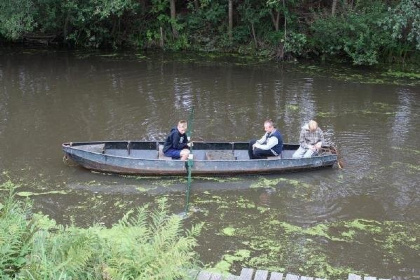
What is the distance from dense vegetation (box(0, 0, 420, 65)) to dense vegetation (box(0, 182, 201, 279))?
51.4ft

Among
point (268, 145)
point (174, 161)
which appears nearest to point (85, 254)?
point (174, 161)

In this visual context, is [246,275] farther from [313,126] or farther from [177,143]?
[313,126]

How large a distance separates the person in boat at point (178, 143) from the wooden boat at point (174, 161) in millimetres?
221

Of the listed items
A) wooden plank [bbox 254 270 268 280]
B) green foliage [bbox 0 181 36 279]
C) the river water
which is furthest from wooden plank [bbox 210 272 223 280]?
green foliage [bbox 0 181 36 279]

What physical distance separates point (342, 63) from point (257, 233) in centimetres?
1379

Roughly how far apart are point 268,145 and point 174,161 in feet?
6.79

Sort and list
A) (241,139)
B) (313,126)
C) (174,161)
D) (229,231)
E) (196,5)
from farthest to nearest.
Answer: (196,5), (241,139), (313,126), (174,161), (229,231)

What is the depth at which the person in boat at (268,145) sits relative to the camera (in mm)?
11188

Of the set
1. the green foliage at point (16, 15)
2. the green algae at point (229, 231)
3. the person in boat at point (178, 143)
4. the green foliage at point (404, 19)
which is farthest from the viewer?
the green foliage at point (16, 15)

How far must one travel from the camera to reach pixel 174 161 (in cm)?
1070

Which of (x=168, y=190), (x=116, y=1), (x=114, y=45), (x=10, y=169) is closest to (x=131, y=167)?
(x=168, y=190)

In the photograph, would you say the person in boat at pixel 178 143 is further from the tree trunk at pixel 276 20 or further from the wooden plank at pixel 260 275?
the tree trunk at pixel 276 20

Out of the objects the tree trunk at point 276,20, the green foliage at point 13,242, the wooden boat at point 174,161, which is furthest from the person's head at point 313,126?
the tree trunk at point 276,20

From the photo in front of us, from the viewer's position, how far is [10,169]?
11.2 meters
